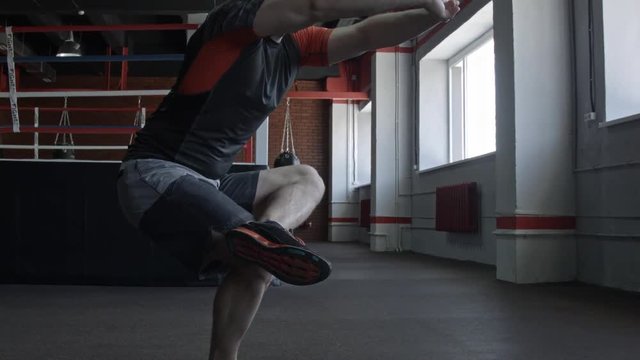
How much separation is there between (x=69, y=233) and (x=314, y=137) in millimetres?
8058

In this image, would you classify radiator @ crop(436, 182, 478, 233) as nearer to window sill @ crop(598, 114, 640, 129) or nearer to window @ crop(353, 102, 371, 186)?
window sill @ crop(598, 114, 640, 129)

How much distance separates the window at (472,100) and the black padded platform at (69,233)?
139 inches

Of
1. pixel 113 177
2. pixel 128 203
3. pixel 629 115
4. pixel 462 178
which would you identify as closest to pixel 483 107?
pixel 462 178

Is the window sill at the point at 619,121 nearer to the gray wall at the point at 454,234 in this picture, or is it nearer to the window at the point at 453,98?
the gray wall at the point at 454,234

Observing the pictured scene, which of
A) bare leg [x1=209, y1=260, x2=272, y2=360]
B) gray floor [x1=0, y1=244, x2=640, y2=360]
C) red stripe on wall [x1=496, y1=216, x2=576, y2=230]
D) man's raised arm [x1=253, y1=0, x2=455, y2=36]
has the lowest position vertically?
gray floor [x1=0, y1=244, x2=640, y2=360]

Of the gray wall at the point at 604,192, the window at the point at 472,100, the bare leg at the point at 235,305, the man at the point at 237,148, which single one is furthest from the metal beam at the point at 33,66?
the bare leg at the point at 235,305

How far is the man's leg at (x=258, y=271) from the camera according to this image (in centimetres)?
150

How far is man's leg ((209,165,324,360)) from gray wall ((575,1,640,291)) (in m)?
3.21

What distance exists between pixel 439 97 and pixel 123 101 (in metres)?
6.26

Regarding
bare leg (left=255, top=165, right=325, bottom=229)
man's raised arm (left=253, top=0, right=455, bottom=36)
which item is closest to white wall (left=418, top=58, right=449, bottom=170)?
bare leg (left=255, top=165, right=325, bottom=229)

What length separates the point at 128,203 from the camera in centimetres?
147

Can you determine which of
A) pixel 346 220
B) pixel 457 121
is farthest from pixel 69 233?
pixel 346 220

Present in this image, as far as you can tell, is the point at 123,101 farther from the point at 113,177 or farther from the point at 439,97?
the point at 113,177

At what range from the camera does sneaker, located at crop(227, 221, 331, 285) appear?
1200 millimetres
